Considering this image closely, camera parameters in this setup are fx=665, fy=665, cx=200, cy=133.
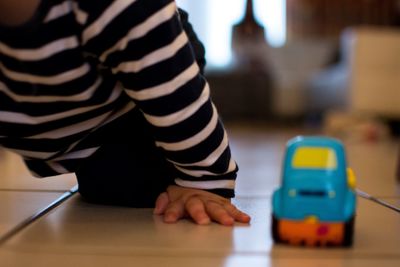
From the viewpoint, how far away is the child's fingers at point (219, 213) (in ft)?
2.34

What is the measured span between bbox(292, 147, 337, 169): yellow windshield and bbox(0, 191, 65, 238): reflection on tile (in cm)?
30

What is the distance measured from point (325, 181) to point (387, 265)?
9cm

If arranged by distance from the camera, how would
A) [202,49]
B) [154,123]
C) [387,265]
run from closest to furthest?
[387,265] → [154,123] → [202,49]

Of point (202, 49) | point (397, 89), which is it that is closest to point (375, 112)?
point (397, 89)

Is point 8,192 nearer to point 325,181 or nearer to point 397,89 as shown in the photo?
point 325,181

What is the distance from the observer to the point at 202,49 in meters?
0.90

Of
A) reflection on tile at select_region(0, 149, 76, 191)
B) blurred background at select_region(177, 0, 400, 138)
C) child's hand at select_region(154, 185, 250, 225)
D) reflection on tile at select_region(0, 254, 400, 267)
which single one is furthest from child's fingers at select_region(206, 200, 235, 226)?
blurred background at select_region(177, 0, 400, 138)

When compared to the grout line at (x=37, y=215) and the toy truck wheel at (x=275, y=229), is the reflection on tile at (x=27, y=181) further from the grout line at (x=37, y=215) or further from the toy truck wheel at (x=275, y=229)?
the toy truck wheel at (x=275, y=229)

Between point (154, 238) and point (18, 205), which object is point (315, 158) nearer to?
point (154, 238)

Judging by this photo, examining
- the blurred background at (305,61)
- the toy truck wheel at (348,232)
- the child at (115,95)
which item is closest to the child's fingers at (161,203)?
the child at (115,95)

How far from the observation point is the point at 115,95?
752 mm

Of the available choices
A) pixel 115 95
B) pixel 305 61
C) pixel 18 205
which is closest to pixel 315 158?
pixel 115 95

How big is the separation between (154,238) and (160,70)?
0.54 feet

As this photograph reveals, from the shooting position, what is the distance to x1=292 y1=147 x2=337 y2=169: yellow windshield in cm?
60
